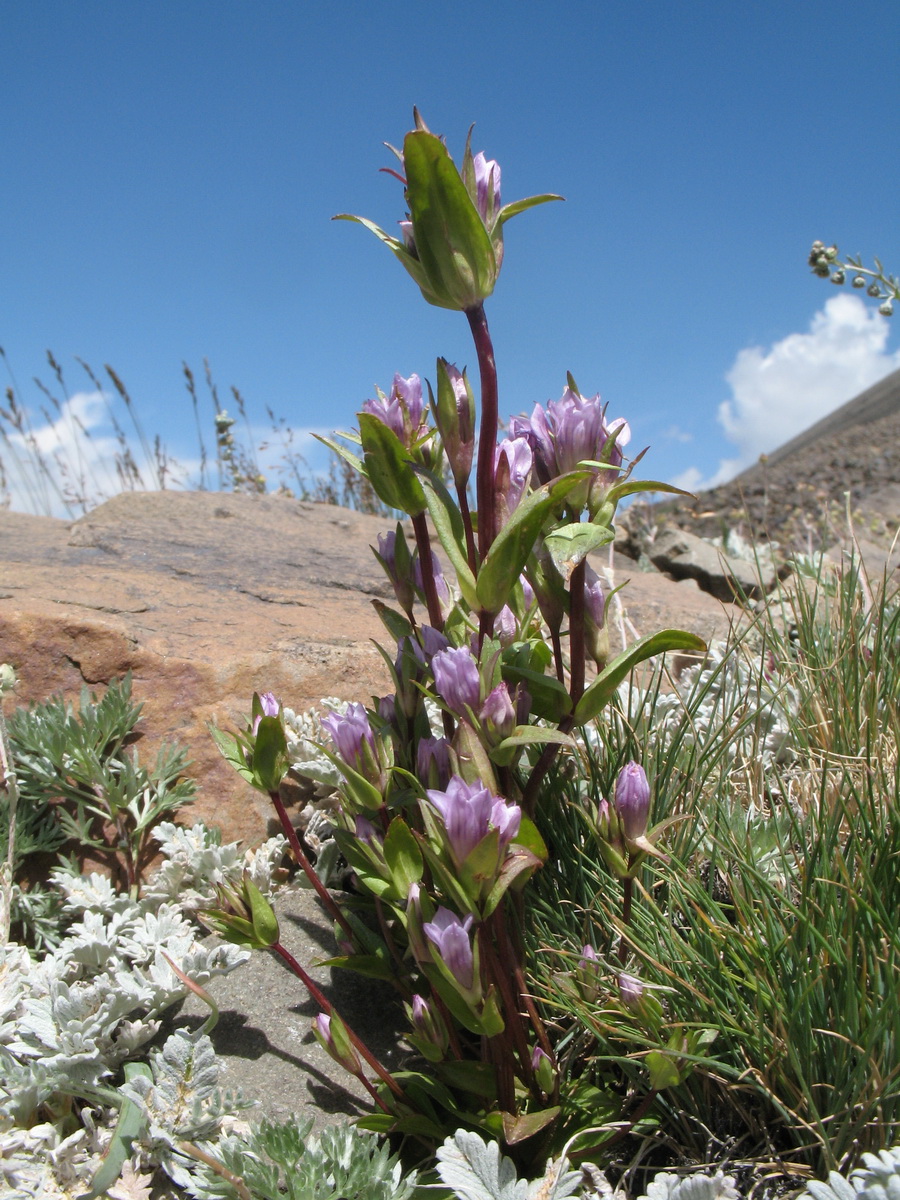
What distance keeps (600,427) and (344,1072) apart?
1420 millimetres

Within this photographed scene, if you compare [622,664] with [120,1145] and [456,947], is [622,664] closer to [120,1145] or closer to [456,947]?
[456,947]

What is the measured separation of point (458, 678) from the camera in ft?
4.58

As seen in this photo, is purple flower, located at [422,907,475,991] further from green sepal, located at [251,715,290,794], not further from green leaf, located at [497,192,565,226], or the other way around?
green leaf, located at [497,192,565,226]

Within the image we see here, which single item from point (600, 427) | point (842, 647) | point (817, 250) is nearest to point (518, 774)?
point (600, 427)

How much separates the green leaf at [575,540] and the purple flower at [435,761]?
0.40 metres

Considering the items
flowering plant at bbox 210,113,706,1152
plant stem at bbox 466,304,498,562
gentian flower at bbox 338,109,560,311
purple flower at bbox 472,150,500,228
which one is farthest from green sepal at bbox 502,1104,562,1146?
purple flower at bbox 472,150,500,228

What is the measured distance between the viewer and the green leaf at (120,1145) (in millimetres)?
1565

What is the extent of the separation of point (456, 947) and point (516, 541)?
0.61 metres

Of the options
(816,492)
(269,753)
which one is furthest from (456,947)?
(816,492)

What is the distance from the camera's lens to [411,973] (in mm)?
1895

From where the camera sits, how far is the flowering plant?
134 cm

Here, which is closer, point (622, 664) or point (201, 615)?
point (622, 664)

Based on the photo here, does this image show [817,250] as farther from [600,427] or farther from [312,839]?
[312,839]

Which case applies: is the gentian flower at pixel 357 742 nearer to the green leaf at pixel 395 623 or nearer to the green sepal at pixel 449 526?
the green leaf at pixel 395 623
